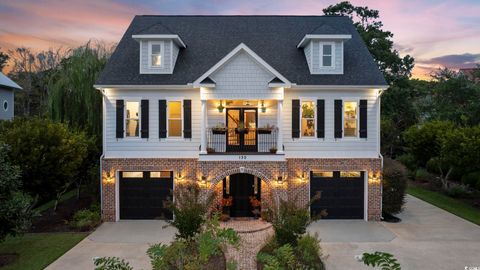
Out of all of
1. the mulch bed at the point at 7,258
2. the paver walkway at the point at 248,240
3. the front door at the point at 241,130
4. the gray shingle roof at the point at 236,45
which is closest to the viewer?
the mulch bed at the point at 7,258

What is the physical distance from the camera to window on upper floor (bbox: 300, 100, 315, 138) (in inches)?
651

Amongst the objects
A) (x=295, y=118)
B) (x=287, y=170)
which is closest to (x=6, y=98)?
(x=295, y=118)

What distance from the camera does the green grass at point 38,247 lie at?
1104 centimetres

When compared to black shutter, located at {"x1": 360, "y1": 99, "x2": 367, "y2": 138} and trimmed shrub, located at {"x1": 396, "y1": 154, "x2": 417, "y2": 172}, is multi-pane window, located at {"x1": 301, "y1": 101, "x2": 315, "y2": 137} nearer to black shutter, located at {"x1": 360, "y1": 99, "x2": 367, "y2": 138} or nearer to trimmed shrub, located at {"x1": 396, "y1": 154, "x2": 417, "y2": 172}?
black shutter, located at {"x1": 360, "y1": 99, "x2": 367, "y2": 138}

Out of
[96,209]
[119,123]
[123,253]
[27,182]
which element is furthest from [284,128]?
[27,182]

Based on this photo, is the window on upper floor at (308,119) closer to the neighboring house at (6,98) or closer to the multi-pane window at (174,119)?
the multi-pane window at (174,119)

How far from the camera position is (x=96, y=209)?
16641 mm

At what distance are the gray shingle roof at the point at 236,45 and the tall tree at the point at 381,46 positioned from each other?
9.90 meters

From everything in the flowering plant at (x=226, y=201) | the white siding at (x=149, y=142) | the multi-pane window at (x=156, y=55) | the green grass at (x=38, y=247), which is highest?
the multi-pane window at (x=156, y=55)

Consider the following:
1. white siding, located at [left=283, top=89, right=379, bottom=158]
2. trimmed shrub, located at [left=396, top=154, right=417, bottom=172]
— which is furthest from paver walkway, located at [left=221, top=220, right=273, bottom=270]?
trimmed shrub, located at [left=396, top=154, right=417, bottom=172]

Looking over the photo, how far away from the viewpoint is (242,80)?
15.9 meters

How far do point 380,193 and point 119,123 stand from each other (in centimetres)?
1269

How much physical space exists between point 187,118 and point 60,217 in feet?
24.9

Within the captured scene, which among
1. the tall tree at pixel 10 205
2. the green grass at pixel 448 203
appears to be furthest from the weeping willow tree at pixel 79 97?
the green grass at pixel 448 203
